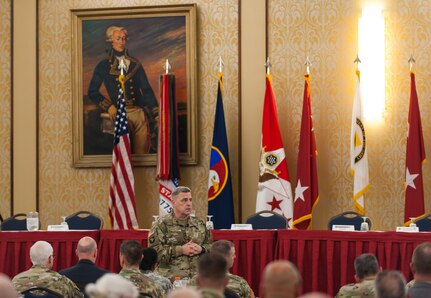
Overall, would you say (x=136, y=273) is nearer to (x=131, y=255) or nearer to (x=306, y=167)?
(x=131, y=255)

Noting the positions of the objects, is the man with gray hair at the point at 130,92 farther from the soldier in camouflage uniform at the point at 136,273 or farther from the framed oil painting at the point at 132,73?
the soldier in camouflage uniform at the point at 136,273

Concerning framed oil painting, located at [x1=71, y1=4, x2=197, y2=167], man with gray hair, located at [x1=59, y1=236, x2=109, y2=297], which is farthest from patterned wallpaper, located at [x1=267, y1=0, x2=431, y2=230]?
man with gray hair, located at [x1=59, y1=236, x2=109, y2=297]

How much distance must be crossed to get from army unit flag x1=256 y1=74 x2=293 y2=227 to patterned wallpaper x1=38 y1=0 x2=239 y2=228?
58cm

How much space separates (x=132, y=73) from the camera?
12750 mm

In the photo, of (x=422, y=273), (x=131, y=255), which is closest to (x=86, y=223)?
(x=131, y=255)

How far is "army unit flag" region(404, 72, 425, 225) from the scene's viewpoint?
1138 centimetres

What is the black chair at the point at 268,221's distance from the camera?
10227 millimetres

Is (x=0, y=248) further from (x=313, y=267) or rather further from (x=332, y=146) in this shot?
(x=332, y=146)

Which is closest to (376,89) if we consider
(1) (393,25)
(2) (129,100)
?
(1) (393,25)

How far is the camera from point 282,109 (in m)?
12.4

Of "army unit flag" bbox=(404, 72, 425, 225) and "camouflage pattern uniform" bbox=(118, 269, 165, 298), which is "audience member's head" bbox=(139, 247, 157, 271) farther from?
"army unit flag" bbox=(404, 72, 425, 225)

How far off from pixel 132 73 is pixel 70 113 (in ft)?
3.43

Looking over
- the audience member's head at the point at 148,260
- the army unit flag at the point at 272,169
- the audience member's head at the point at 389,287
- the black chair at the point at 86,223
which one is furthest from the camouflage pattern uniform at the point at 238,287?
the army unit flag at the point at 272,169

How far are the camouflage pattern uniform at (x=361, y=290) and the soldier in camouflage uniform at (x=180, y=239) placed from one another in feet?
7.50
